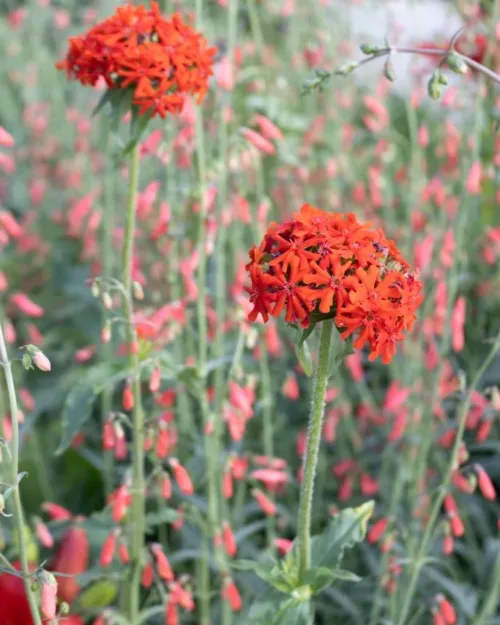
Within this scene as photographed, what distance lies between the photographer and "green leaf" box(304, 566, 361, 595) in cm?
155

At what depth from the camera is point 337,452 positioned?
3.36 meters

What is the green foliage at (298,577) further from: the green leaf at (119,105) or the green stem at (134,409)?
the green leaf at (119,105)

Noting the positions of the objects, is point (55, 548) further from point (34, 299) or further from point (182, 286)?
point (34, 299)

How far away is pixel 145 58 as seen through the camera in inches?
69.5

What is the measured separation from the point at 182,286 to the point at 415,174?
3.03 ft

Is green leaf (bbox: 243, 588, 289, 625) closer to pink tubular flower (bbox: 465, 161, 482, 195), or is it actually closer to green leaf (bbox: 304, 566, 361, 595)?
green leaf (bbox: 304, 566, 361, 595)

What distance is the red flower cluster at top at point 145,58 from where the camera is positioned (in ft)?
5.83

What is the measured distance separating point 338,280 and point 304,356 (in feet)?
0.67

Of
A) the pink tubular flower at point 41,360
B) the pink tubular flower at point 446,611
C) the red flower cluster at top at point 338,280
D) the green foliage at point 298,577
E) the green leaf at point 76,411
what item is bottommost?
the pink tubular flower at point 446,611

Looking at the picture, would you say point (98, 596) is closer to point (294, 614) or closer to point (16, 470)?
point (294, 614)

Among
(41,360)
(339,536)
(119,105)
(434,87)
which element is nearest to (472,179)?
(434,87)

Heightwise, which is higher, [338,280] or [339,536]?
[338,280]

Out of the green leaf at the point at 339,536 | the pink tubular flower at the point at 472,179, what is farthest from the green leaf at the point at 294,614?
the pink tubular flower at the point at 472,179

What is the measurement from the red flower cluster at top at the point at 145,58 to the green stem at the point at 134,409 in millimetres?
171
